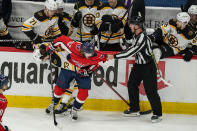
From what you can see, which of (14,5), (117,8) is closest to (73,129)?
(117,8)

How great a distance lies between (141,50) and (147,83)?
0.39m

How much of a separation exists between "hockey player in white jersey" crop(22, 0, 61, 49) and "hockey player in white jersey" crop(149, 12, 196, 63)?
1190mm

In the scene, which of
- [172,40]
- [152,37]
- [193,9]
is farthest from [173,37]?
[193,9]

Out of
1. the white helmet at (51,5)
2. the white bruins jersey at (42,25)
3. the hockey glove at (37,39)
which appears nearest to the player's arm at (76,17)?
the white bruins jersey at (42,25)

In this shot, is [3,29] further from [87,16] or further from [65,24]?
[87,16]

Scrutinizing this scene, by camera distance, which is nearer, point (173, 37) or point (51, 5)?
point (51, 5)

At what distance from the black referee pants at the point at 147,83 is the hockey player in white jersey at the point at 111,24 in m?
0.56

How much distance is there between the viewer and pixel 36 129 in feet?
16.1

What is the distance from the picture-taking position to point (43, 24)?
550 centimetres

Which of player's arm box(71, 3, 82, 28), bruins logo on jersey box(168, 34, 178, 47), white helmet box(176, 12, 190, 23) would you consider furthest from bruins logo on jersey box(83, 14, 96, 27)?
white helmet box(176, 12, 190, 23)

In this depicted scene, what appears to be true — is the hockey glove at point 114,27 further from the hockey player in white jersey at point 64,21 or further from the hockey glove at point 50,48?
the hockey glove at point 50,48

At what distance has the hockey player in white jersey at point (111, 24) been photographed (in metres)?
5.61

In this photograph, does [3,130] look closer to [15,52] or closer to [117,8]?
[15,52]

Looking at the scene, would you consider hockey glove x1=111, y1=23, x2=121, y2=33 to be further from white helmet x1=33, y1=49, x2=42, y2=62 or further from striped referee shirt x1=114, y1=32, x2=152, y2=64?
white helmet x1=33, y1=49, x2=42, y2=62
